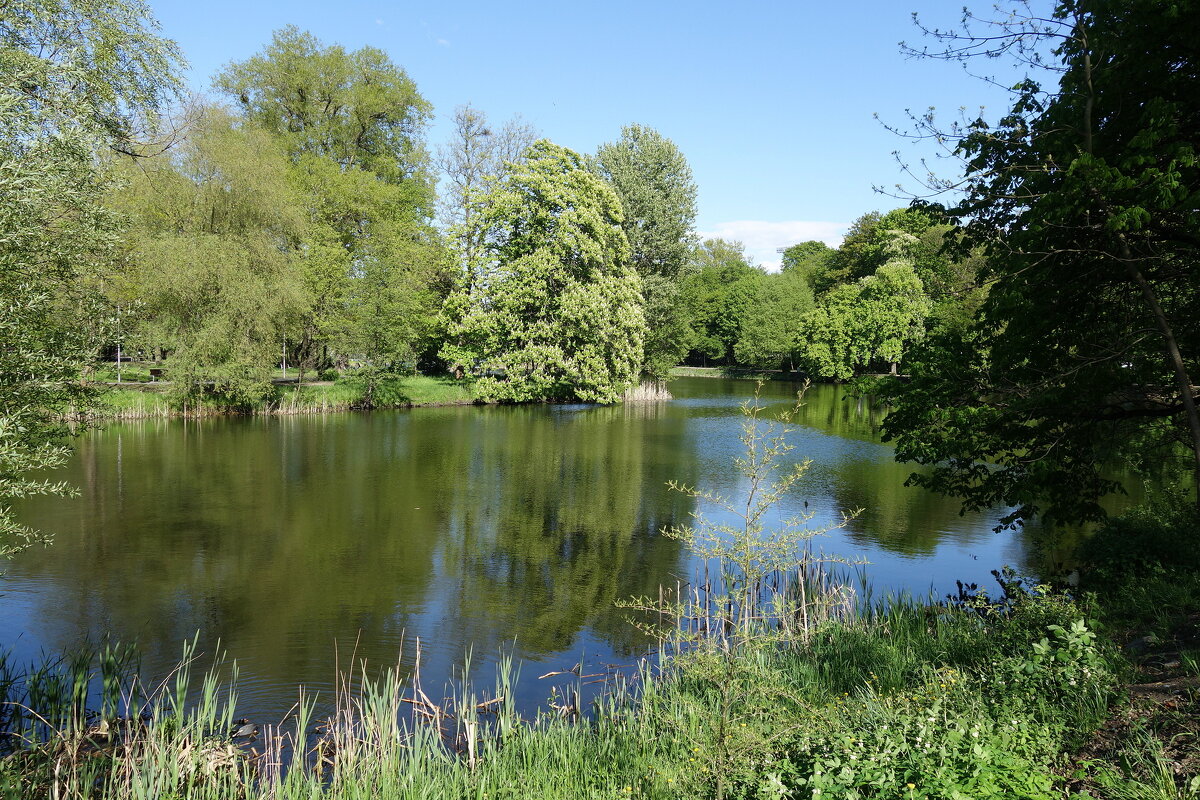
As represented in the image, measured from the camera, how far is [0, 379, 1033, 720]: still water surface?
428 inches

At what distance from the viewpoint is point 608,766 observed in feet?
21.1

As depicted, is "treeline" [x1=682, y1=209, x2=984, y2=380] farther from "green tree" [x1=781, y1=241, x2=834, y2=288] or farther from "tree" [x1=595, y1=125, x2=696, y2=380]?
"tree" [x1=595, y1=125, x2=696, y2=380]

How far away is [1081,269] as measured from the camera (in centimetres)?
1033

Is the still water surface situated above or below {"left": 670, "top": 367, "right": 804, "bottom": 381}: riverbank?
below

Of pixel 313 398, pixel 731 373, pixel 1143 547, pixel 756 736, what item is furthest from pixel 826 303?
pixel 756 736

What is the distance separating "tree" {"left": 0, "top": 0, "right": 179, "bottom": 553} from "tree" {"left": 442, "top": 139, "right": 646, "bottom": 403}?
26888mm

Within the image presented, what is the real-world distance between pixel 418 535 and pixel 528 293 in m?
24.4

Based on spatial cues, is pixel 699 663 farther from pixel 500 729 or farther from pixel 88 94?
pixel 88 94

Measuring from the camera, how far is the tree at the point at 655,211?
149 ft

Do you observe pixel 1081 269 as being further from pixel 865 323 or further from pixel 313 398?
pixel 865 323

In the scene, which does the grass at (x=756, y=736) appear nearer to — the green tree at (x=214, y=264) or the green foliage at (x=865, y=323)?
the green tree at (x=214, y=264)

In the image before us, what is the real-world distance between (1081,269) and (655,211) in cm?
3650

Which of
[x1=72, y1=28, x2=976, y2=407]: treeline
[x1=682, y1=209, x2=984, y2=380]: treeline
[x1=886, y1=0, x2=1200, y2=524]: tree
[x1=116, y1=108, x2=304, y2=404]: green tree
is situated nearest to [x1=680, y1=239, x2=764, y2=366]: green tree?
[x1=682, y1=209, x2=984, y2=380]: treeline

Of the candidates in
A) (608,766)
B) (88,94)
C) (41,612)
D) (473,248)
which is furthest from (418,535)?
(473,248)
